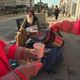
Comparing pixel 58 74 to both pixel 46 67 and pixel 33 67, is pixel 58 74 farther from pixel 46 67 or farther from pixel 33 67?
pixel 33 67

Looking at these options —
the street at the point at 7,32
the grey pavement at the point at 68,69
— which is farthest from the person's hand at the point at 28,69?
the street at the point at 7,32

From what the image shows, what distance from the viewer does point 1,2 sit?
247 ft

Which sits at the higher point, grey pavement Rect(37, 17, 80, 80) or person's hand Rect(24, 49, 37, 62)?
person's hand Rect(24, 49, 37, 62)

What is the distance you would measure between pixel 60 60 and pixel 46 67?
3.16 ft

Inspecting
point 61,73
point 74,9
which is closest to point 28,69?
point 61,73

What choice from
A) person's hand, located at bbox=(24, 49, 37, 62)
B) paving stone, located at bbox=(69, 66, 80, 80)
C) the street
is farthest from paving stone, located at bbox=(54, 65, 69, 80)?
the street

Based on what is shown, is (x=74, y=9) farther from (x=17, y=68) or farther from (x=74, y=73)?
(x=17, y=68)

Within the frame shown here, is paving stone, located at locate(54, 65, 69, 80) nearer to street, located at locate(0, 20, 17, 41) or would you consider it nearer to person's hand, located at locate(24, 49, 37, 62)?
person's hand, located at locate(24, 49, 37, 62)

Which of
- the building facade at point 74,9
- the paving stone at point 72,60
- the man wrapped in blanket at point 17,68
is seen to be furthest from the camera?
the building facade at point 74,9

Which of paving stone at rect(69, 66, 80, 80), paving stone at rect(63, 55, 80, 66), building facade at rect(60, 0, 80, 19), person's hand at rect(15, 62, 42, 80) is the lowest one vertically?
building facade at rect(60, 0, 80, 19)

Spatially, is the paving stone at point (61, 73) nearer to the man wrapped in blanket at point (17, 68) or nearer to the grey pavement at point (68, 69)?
the grey pavement at point (68, 69)

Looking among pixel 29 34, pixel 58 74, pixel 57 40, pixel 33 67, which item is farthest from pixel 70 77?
pixel 33 67

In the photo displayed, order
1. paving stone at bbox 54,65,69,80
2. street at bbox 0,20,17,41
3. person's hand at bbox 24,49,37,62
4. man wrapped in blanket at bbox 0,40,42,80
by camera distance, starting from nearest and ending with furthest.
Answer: man wrapped in blanket at bbox 0,40,42,80, person's hand at bbox 24,49,37,62, paving stone at bbox 54,65,69,80, street at bbox 0,20,17,41

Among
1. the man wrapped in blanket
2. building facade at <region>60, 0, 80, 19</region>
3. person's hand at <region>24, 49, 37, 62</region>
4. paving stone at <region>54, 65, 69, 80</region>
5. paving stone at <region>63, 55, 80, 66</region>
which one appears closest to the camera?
the man wrapped in blanket
